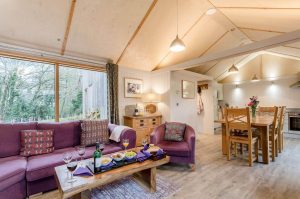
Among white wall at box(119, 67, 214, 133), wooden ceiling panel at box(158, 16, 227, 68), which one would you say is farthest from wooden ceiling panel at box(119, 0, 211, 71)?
white wall at box(119, 67, 214, 133)

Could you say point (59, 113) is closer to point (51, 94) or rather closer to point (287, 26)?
point (51, 94)

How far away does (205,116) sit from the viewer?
6.07 metres

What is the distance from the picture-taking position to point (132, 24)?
10.2ft

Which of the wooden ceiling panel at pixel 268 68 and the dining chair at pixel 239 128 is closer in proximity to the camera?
the dining chair at pixel 239 128

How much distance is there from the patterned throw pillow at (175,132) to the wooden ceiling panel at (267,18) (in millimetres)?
2436

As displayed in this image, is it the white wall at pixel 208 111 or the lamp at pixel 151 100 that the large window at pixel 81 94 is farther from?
the white wall at pixel 208 111

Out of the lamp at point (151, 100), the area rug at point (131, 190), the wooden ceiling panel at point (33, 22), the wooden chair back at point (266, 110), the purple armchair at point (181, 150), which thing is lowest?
the area rug at point (131, 190)

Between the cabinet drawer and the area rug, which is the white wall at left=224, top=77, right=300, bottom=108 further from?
the area rug

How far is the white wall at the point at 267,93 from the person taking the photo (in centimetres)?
536

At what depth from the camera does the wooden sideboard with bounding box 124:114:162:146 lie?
13.0ft

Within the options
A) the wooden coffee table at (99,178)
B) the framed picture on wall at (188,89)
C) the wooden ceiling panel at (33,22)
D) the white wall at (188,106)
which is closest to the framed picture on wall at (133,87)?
the white wall at (188,106)

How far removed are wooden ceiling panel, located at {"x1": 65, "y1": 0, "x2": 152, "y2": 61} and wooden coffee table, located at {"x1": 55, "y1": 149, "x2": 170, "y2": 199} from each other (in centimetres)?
242

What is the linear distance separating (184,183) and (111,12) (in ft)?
10.1

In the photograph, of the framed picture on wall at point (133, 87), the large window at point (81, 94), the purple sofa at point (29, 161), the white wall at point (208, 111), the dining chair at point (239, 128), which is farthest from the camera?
the white wall at point (208, 111)
